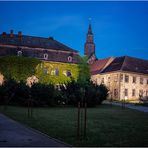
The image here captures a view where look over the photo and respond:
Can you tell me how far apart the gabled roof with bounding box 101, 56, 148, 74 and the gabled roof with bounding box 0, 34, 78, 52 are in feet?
40.0

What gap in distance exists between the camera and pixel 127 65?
60.8 meters

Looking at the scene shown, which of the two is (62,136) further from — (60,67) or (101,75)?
(101,75)

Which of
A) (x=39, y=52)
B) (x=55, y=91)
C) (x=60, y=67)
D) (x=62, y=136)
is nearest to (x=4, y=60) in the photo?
(x=39, y=52)

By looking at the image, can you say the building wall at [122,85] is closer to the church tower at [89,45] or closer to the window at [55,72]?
the window at [55,72]

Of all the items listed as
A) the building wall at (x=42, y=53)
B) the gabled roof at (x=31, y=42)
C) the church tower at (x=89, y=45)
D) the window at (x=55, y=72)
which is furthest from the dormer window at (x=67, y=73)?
the church tower at (x=89, y=45)

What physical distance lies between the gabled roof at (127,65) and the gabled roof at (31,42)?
40.0 ft

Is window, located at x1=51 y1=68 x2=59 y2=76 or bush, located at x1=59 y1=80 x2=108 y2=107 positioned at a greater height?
window, located at x1=51 y1=68 x2=59 y2=76

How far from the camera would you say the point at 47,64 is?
52.5 meters

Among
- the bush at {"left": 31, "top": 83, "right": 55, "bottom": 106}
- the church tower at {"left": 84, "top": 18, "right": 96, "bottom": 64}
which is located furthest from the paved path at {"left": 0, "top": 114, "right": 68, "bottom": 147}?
the church tower at {"left": 84, "top": 18, "right": 96, "bottom": 64}

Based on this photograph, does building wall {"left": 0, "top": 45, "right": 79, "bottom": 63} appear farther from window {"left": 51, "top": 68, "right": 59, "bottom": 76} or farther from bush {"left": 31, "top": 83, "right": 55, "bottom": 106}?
bush {"left": 31, "top": 83, "right": 55, "bottom": 106}

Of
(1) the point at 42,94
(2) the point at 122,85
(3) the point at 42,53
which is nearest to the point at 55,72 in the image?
(3) the point at 42,53

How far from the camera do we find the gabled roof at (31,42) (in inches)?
2037

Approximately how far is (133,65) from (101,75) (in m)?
8.03

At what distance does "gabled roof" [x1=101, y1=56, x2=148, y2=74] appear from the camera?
60062 mm
